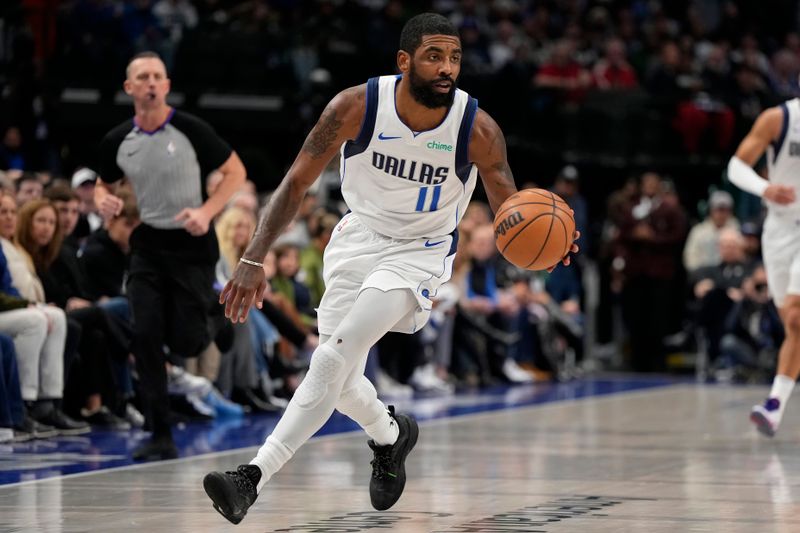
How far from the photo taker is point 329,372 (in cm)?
608

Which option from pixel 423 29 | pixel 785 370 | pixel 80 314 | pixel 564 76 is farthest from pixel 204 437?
pixel 564 76

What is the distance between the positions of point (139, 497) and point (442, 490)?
1.44m

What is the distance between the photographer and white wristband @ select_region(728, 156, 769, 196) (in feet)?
31.7

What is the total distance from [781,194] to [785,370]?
44.1 inches

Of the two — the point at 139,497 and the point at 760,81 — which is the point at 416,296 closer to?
the point at 139,497

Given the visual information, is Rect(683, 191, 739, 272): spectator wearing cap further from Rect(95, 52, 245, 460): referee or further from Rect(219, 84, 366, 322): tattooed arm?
Rect(219, 84, 366, 322): tattooed arm

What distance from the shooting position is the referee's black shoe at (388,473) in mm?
6590

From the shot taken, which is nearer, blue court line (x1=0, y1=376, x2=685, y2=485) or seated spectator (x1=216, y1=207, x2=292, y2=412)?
blue court line (x1=0, y1=376, x2=685, y2=485)

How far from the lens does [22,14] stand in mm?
16344

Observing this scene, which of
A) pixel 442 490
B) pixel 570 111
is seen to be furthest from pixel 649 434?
pixel 570 111

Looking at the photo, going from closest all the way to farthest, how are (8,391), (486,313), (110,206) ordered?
(110,206) < (8,391) < (486,313)

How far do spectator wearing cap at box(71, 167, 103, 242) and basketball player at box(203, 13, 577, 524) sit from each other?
5586 millimetres

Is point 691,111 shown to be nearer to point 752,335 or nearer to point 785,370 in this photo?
point 752,335

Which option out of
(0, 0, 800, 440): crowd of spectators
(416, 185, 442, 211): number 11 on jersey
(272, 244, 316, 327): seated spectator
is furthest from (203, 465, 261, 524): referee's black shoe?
(272, 244, 316, 327): seated spectator
